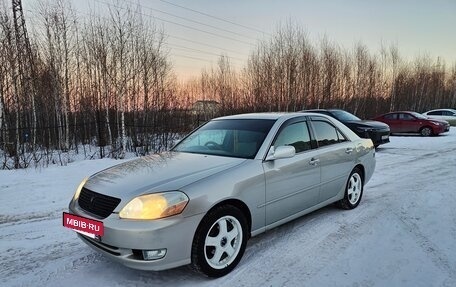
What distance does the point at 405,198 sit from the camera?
5.82 m

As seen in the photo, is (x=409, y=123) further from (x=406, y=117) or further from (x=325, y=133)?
(x=325, y=133)

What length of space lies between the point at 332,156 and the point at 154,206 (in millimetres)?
2882

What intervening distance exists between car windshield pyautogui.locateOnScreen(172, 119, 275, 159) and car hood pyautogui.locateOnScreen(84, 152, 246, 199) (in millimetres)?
214

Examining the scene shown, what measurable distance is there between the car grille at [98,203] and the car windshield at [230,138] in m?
1.37

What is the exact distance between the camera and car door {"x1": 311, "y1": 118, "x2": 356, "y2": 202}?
15.1ft

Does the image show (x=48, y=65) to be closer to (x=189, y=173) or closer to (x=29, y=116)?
(x=29, y=116)

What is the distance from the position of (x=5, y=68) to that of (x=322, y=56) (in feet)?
75.3

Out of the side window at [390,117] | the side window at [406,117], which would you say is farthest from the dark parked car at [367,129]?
the side window at [390,117]

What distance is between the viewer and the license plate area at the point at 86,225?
2918 millimetres

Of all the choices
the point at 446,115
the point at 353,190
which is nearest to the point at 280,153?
the point at 353,190

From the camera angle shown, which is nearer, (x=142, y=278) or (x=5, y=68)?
(x=142, y=278)

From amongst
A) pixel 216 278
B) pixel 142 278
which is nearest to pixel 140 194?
pixel 142 278

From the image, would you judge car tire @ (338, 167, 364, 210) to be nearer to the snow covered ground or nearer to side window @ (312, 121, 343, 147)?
the snow covered ground

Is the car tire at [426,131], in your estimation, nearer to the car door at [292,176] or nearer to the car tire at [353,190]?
the car tire at [353,190]
